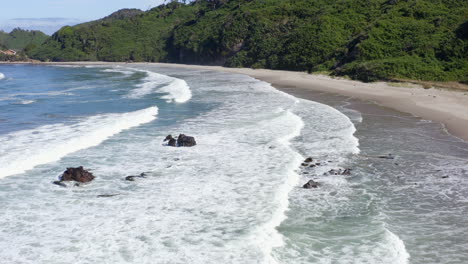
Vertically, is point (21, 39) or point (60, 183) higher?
point (21, 39)

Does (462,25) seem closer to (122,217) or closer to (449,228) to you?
(449,228)

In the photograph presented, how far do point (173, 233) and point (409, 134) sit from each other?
12.7 metres

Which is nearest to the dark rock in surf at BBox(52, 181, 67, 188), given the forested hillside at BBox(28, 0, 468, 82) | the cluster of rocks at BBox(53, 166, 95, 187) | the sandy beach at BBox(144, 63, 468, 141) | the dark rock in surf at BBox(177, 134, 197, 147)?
the cluster of rocks at BBox(53, 166, 95, 187)

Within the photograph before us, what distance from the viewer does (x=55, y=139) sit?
19141 millimetres

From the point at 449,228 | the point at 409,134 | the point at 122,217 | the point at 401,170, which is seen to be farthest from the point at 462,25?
the point at 122,217

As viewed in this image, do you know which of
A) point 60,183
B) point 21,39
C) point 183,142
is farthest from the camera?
point 21,39

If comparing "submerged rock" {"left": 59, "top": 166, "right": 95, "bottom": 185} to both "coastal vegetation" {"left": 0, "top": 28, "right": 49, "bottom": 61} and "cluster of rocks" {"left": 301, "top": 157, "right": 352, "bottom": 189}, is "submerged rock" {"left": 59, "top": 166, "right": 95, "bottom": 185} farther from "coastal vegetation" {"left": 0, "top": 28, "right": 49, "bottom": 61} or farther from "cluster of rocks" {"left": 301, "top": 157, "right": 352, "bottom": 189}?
"coastal vegetation" {"left": 0, "top": 28, "right": 49, "bottom": 61}

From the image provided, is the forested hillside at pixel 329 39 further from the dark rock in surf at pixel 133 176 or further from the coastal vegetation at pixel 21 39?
the coastal vegetation at pixel 21 39

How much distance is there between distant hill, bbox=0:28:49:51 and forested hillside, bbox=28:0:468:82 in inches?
3238

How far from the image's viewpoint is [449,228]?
977cm

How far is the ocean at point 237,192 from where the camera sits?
895 cm

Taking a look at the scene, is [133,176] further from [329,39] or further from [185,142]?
[329,39]

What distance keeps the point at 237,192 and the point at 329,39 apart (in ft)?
156

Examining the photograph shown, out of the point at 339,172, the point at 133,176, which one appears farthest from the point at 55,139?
the point at 339,172
